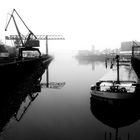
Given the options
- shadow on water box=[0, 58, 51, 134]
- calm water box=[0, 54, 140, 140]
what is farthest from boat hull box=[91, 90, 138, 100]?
shadow on water box=[0, 58, 51, 134]

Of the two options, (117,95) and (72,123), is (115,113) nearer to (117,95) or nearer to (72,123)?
(117,95)

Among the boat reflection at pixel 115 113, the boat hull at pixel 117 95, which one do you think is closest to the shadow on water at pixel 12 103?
the boat reflection at pixel 115 113

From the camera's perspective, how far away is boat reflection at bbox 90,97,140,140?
20828 millimetres

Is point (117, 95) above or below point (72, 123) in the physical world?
above

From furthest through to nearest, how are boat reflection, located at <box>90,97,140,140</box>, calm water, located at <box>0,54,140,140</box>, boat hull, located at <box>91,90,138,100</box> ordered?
boat hull, located at <box>91,90,138,100</box> → boat reflection, located at <box>90,97,140,140</box> → calm water, located at <box>0,54,140,140</box>

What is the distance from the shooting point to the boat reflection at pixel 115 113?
20.8 meters

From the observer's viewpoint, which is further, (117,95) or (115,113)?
(117,95)

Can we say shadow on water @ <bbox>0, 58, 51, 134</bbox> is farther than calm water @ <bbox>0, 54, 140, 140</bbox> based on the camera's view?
Yes

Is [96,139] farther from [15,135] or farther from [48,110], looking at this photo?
[48,110]

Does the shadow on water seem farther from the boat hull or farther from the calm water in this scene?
the boat hull

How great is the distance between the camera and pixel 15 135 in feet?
59.0

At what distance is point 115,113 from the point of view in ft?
79.8

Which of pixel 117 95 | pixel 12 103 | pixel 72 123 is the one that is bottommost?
pixel 72 123

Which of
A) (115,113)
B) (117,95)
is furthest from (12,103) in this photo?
(117,95)
